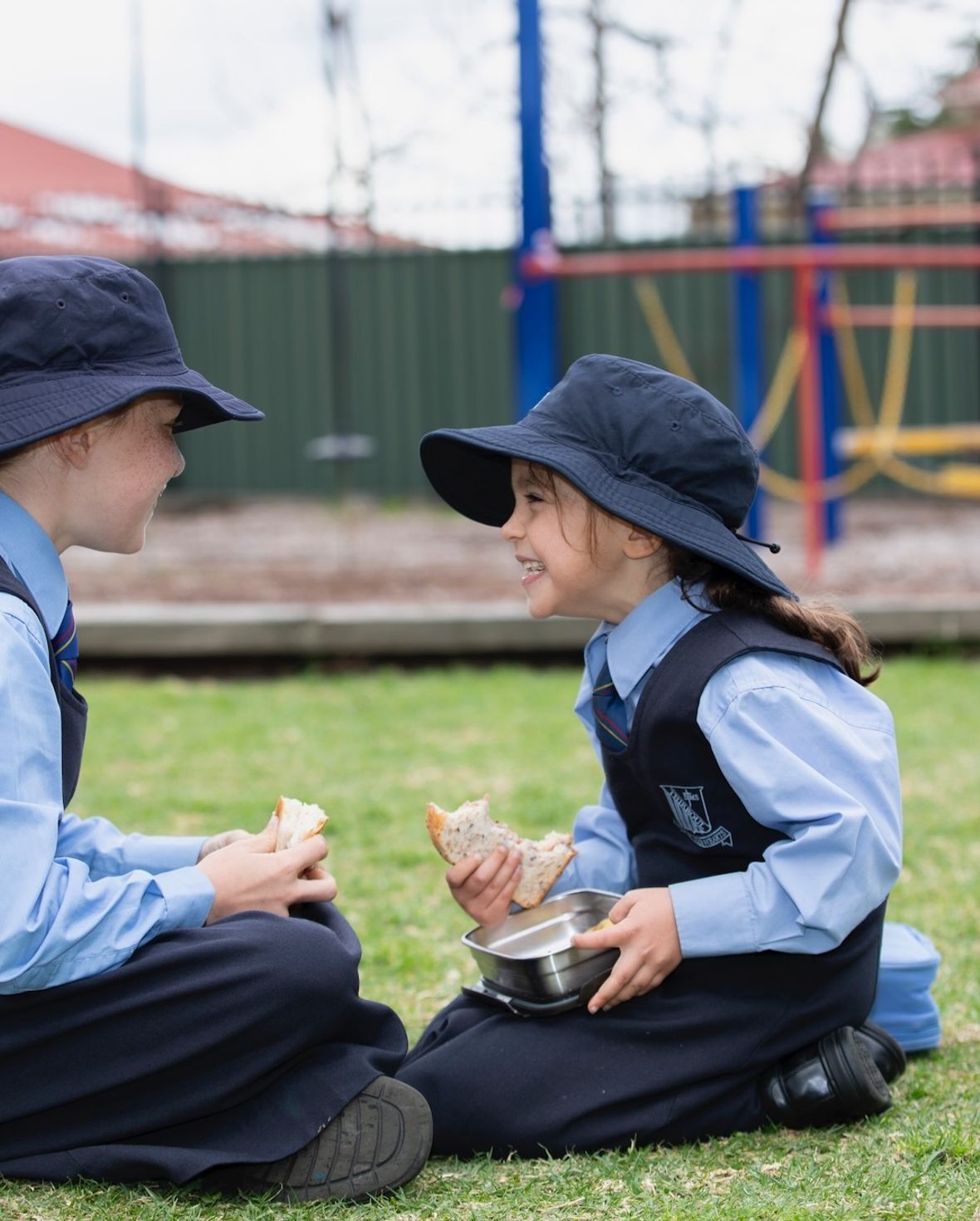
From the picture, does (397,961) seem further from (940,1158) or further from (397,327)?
(397,327)

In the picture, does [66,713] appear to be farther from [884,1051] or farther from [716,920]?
[884,1051]

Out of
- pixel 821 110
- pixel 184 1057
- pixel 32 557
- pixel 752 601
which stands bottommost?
pixel 184 1057

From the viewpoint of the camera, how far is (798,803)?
2129mm

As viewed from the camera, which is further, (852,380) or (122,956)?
(852,380)

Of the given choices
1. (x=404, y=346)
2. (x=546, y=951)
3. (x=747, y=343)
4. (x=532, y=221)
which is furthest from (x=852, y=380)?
(x=546, y=951)

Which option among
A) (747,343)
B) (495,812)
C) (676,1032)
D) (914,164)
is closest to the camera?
(676,1032)

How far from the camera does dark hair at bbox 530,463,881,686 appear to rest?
2324 millimetres

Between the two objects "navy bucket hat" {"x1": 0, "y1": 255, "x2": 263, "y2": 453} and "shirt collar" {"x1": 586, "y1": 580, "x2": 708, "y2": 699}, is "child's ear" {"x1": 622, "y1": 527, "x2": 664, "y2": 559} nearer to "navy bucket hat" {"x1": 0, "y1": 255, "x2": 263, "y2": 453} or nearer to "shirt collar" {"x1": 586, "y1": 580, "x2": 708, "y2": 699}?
"shirt collar" {"x1": 586, "y1": 580, "x2": 708, "y2": 699}

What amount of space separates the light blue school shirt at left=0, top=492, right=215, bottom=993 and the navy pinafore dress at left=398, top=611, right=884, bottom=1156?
1.65 feet

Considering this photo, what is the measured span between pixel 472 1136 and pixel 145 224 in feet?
38.7

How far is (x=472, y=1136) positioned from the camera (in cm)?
224

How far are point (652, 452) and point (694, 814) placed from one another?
527 mm

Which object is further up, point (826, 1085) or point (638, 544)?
point (638, 544)

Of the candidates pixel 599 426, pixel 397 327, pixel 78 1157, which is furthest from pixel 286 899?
pixel 397 327
